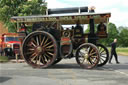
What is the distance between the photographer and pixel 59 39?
33.1 ft

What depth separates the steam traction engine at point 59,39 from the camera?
31.5ft

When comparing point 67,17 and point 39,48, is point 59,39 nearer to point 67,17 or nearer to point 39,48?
point 39,48

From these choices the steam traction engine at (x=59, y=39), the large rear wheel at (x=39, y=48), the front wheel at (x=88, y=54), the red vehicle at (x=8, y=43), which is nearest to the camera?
the front wheel at (x=88, y=54)

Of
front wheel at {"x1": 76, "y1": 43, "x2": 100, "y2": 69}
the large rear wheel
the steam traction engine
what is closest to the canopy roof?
the steam traction engine

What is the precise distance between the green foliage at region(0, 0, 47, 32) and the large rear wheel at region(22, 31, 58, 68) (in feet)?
35.3

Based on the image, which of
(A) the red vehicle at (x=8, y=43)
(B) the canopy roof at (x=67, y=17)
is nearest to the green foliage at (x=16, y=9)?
(A) the red vehicle at (x=8, y=43)

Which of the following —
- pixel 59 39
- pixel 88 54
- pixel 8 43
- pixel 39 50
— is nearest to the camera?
pixel 88 54

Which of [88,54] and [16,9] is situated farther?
[16,9]

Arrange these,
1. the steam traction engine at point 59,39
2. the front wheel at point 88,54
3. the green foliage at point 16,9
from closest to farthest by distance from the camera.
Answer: the front wheel at point 88,54, the steam traction engine at point 59,39, the green foliage at point 16,9

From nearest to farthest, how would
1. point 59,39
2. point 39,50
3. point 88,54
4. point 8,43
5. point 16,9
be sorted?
1. point 88,54
2. point 39,50
3. point 59,39
4. point 8,43
5. point 16,9

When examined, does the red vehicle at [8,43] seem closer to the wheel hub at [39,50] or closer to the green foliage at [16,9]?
the wheel hub at [39,50]

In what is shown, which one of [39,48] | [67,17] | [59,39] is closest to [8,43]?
[39,48]

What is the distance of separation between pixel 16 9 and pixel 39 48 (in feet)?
39.8

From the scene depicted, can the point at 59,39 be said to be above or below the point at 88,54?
above
